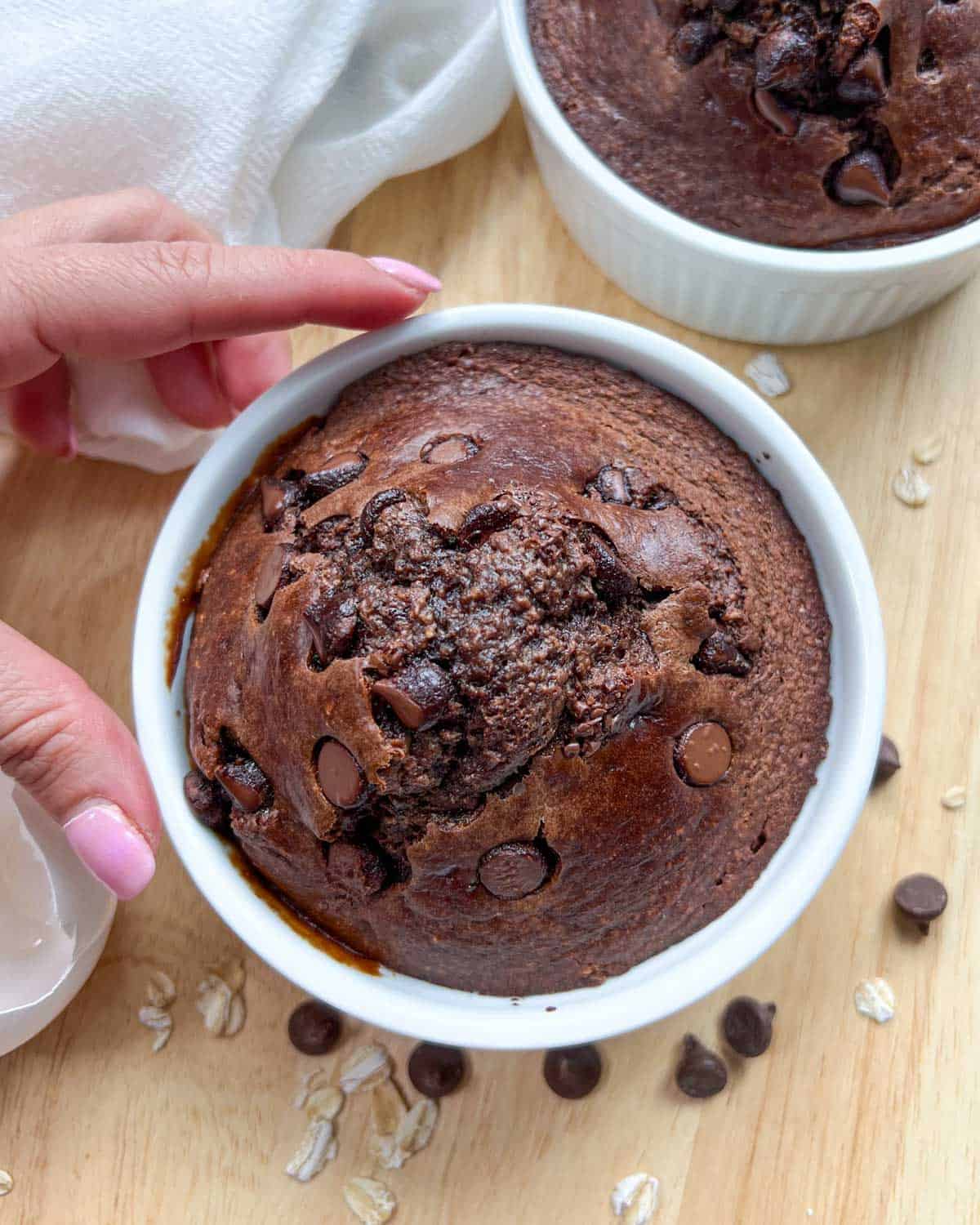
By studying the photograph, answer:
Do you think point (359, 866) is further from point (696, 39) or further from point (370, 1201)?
point (696, 39)

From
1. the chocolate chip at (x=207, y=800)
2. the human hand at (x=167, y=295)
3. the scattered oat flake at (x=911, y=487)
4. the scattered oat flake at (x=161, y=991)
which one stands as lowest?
the scattered oat flake at (x=161, y=991)

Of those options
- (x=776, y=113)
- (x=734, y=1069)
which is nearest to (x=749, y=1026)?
(x=734, y=1069)

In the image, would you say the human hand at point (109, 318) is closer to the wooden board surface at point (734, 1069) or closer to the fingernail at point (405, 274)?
the fingernail at point (405, 274)

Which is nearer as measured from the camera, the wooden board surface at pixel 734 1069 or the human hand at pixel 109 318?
the human hand at pixel 109 318

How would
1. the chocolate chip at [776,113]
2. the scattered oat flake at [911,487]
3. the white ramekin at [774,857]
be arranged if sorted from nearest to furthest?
the white ramekin at [774,857], the chocolate chip at [776,113], the scattered oat flake at [911,487]

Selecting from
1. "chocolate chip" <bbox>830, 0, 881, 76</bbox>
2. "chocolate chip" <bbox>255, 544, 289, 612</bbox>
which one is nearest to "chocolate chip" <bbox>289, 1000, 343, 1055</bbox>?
"chocolate chip" <bbox>255, 544, 289, 612</bbox>

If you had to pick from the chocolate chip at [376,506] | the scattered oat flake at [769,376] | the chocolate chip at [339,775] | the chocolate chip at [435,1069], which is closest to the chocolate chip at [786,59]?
the scattered oat flake at [769,376]

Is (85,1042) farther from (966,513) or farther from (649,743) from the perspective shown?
(966,513)

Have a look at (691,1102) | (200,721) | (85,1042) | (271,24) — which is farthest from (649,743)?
(271,24)
